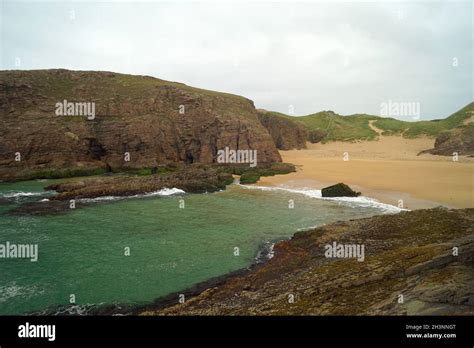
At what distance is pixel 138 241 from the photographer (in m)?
21.8

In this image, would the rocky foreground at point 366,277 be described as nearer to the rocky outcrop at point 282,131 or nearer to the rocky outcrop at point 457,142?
the rocky outcrop at point 457,142

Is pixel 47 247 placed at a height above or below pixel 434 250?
below

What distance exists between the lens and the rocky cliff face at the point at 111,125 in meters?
53.1

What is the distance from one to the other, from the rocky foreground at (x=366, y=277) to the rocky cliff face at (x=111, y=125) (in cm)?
4319

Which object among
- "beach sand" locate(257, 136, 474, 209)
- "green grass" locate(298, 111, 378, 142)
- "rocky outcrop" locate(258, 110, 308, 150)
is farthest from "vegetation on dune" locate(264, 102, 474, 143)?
"beach sand" locate(257, 136, 474, 209)

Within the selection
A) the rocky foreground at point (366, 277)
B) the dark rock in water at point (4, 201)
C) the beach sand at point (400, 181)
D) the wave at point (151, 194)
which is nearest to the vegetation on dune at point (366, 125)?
the beach sand at point (400, 181)

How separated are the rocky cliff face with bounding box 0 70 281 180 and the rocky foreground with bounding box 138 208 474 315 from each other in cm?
4319

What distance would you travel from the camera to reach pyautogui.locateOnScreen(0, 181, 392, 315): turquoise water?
1502cm

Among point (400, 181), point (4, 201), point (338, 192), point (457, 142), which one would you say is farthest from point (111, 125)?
point (457, 142)

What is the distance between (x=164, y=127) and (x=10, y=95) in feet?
89.9

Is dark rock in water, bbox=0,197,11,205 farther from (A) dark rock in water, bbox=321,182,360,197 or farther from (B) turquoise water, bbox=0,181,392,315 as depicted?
(A) dark rock in water, bbox=321,182,360,197

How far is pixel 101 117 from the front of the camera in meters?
60.0
